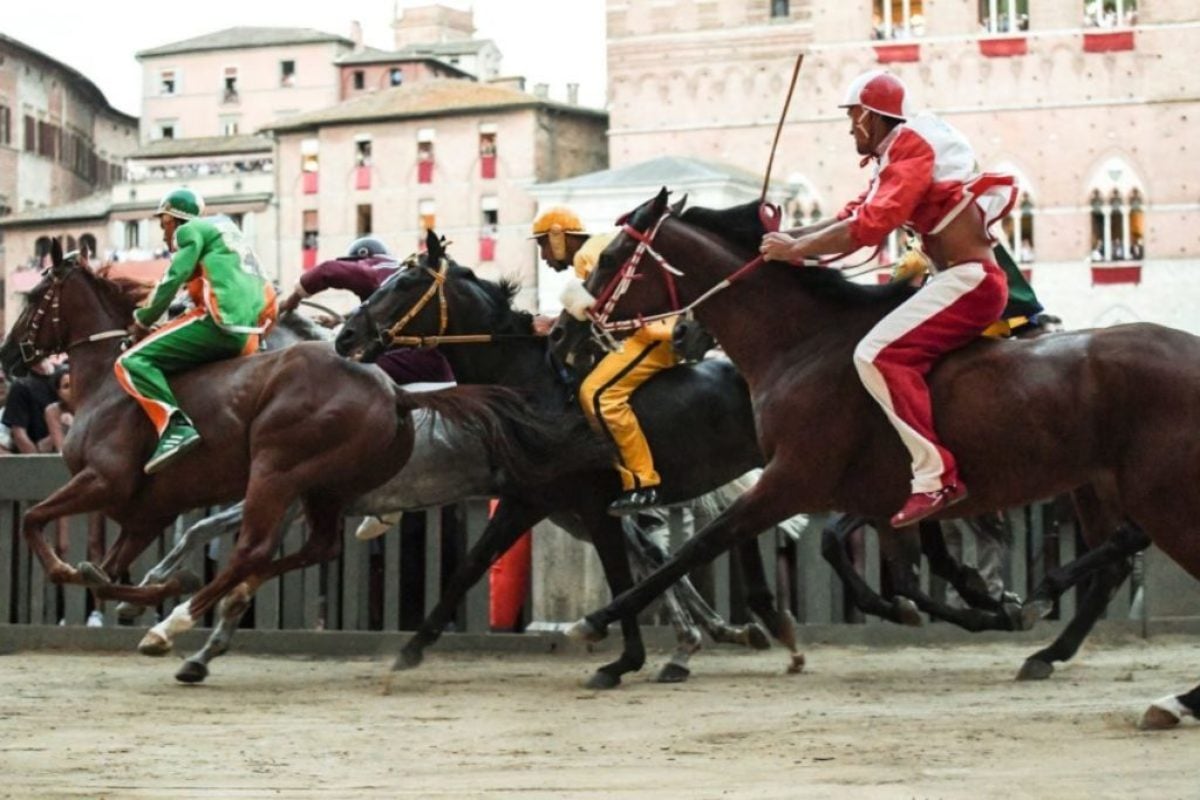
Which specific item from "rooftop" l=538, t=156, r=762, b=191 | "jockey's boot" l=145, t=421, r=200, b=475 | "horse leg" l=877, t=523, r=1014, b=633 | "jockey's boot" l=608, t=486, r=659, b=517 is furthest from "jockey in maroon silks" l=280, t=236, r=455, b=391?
"rooftop" l=538, t=156, r=762, b=191

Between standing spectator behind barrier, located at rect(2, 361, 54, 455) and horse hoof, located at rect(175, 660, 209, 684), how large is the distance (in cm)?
477

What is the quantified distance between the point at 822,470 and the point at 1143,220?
49076 mm

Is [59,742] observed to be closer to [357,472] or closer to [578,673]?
[357,472]

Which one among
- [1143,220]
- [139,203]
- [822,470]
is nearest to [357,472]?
[822,470]

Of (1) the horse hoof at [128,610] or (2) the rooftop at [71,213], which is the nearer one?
(1) the horse hoof at [128,610]

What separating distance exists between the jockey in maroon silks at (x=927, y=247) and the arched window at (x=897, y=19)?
5051 cm

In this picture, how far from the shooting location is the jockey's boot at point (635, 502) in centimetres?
1186

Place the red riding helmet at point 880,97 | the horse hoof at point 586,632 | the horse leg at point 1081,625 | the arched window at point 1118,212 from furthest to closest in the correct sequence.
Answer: the arched window at point 1118,212, the horse leg at point 1081,625, the horse hoof at point 586,632, the red riding helmet at point 880,97

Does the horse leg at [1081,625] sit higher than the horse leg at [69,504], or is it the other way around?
the horse leg at [69,504]

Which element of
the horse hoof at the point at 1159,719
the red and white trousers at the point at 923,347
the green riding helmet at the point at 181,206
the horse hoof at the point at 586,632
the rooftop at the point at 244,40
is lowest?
the horse hoof at the point at 1159,719

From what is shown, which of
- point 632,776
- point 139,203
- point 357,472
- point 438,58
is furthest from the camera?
point 438,58

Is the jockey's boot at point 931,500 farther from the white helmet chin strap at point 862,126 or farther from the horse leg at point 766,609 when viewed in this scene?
the horse leg at point 766,609

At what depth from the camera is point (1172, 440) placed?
30.5 feet

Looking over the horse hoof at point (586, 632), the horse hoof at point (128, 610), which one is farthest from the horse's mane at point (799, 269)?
the horse hoof at point (128, 610)
